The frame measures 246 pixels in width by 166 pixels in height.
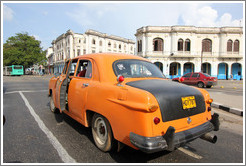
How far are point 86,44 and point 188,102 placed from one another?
45.0m

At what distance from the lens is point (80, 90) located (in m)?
3.38

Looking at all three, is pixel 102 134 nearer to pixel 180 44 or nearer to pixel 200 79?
pixel 200 79

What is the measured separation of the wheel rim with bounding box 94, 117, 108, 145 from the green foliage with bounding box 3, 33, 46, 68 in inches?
1931

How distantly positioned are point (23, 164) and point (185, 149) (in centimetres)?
280

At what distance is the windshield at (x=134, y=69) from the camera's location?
3086mm

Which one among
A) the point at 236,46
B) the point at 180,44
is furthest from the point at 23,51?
the point at 236,46

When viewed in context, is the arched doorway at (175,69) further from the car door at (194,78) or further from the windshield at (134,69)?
the windshield at (134,69)

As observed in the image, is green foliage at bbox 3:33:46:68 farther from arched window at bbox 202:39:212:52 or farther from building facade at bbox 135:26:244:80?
arched window at bbox 202:39:212:52

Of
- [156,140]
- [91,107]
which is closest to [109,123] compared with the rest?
[91,107]

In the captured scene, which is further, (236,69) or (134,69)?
(236,69)

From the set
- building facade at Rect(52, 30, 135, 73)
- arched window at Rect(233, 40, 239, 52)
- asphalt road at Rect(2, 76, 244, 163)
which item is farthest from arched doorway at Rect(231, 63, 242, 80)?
asphalt road at Rect(2, 76, 244, 163)

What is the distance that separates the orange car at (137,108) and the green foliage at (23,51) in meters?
48.8

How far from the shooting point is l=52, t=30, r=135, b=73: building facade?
147 feet

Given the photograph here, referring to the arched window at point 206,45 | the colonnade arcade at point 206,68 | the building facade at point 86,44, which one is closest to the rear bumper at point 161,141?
the colonnade arcade at point 206,68
